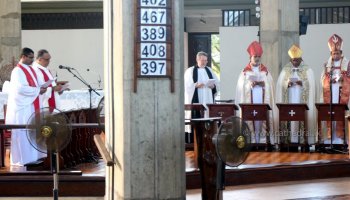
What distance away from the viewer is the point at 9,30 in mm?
19703

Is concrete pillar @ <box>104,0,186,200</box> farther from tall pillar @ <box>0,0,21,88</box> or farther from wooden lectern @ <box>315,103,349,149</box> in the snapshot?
tall pillar @ <box>0,0,21,88</box>

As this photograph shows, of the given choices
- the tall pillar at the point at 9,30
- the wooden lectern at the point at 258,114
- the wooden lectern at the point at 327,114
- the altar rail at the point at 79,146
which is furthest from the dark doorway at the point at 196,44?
the altar rail at the point at 79,146

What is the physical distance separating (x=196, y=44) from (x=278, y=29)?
Result: 8.64 meters

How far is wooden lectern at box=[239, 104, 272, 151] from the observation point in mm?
14523

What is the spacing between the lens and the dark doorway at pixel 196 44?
26.6 meters

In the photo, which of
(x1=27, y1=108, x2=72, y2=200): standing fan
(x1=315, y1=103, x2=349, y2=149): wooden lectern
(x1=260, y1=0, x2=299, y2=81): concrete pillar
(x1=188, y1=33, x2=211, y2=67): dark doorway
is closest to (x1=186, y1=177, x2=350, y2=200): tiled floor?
(x1=27, y1=108, x2=72, y2=200): standing fan

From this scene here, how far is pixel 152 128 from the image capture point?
28.0ft

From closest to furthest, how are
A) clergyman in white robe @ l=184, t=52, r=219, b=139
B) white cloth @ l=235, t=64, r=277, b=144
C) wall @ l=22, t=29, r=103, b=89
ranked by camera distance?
white cloth @ l=235, t=64, r=277, b=144 → clergyman in white robe @ l=184, t=52, r=219, b=139 → wall @ l=22, t=29, r=103, b=89

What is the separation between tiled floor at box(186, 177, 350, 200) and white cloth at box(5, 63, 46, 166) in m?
2.53

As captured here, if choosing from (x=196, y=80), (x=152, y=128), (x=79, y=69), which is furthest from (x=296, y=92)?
(x=79, y=69)

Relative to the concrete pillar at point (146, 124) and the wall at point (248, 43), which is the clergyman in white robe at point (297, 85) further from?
the wall at point (248, 43)

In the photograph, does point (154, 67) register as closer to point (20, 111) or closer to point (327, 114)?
point (20, 111)

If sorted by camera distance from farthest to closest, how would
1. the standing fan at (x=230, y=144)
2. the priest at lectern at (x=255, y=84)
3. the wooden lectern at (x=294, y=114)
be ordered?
the priest at lectern at (x=255, y=84) < the wooden lectern at (x=294, y=114) < the standing fan at (x=230, y=144)

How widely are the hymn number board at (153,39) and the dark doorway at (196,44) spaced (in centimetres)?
1801
